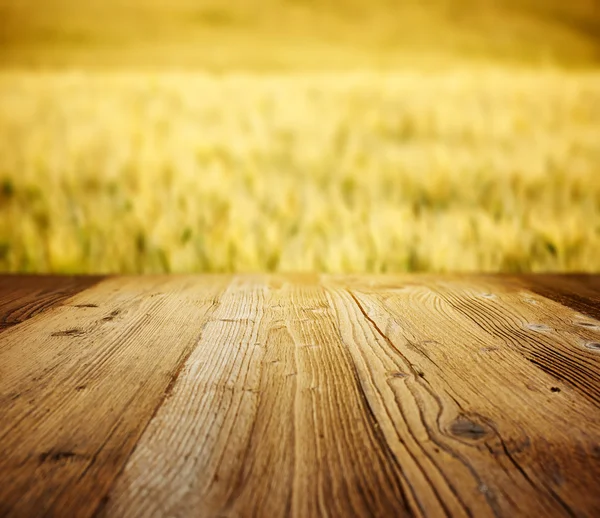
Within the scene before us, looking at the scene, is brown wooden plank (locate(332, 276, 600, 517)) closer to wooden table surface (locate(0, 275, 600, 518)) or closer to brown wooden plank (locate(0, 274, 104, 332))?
wooden table surface (locate(0, 275, 600, 518))

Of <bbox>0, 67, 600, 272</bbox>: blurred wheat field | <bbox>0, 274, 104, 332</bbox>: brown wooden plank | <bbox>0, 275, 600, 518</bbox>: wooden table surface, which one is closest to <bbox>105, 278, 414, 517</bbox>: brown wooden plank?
<bbox>0, 275, 600, 518</bbox>: wooden table surface

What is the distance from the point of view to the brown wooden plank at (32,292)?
41.1 inches

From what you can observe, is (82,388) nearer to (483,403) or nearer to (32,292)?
(483,403)

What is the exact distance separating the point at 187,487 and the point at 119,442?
0.11 meters

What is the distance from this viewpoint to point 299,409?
612 mm

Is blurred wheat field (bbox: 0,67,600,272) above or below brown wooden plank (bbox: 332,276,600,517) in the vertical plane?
above

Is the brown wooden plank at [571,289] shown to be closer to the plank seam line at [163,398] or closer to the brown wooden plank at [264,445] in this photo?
the brown wooden plank at [264,445]

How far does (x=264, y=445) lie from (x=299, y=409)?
88 millimetres

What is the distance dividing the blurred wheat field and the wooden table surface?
0.72 meters

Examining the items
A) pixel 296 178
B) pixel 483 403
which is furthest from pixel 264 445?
pixel 296 178

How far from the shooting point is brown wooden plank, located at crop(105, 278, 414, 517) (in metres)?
0.45

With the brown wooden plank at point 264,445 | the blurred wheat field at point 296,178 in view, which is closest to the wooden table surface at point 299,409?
the brown wooden plank at point 264,445

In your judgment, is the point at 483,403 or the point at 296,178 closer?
the point at 483,403

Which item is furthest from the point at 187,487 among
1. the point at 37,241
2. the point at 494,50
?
the point at 494,50
